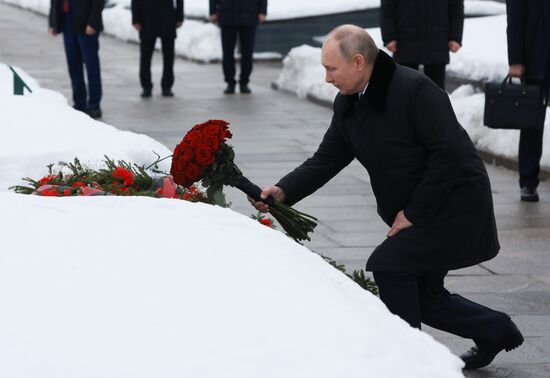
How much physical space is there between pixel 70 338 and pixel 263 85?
A: 14.6m

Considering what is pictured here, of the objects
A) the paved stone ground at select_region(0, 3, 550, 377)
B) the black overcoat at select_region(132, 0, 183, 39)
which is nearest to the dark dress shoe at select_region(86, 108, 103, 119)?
the paved stone ground at select_region(0, 3, 550, 377)

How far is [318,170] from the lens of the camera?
488 cm

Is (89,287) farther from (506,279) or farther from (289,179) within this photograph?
(506,279)

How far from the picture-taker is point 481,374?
16.1 ft

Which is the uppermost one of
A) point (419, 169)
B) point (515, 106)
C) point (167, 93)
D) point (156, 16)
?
point (419, 169)

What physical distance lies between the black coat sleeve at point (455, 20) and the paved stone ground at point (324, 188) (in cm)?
108

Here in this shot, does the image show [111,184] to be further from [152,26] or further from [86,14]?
[152,26]

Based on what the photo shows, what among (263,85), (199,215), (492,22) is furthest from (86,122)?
(263,85)

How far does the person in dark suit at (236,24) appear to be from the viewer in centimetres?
1543

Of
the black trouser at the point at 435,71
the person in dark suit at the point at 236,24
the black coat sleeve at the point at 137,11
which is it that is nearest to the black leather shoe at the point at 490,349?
Result: the black trouser at the point at 435,71

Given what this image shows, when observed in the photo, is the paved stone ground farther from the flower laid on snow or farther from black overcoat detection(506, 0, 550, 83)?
the flower laid on snow

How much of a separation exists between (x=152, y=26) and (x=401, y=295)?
36.5ft

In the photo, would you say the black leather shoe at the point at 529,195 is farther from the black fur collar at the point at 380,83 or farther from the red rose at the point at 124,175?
the black fur collar at the point at 380,83

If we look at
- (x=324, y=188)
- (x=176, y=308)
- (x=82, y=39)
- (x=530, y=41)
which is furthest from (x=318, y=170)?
(x=82, y=39)
